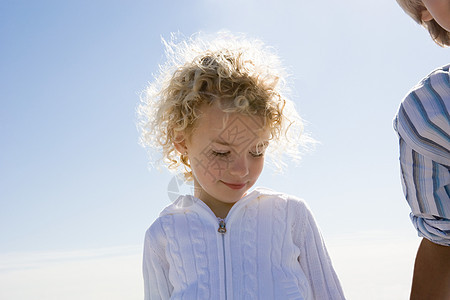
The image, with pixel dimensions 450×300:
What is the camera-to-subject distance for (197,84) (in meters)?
2.73

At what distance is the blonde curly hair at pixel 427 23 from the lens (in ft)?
7.32

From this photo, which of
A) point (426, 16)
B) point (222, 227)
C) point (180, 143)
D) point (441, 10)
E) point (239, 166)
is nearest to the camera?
point (441, 10)

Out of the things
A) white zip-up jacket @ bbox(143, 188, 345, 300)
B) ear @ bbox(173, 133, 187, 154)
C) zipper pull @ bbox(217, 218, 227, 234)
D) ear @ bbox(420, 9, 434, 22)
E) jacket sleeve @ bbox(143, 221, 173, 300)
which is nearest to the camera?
ear @ bbox(420, 9, 434, 22)

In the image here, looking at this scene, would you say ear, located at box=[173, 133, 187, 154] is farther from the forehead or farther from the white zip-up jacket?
the white zip-up jacket

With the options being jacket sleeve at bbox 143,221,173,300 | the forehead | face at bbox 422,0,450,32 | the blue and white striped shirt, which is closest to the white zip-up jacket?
jacket sleeve at bbox 143,221,173,300

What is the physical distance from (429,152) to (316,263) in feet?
3.19

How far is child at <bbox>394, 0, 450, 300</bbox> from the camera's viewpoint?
198 cm

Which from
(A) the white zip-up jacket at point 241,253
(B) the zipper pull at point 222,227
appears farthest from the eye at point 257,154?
(B) the zipper pull at point 222,227

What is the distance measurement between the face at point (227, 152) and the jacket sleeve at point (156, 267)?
0.41 m

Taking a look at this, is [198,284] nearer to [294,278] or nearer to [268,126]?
[294,278]

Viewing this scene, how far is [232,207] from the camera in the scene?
2666 millimetres

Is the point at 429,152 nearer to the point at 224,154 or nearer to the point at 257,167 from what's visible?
the point at 257,167

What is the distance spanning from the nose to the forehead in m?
0.08

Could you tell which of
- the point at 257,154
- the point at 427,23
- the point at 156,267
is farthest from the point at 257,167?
the point at 427,23
